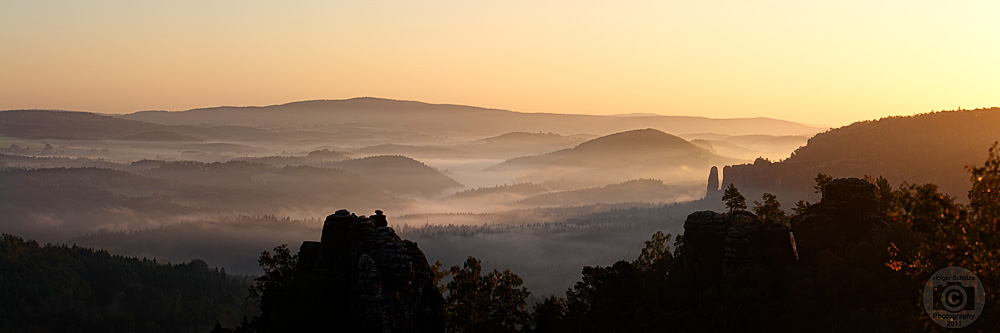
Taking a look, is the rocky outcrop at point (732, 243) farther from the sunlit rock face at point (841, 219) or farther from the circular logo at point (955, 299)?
the circular logo at point (955, 299)

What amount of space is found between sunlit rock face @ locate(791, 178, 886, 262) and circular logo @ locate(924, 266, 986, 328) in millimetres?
26588

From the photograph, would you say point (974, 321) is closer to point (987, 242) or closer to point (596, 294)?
point (987, 242)

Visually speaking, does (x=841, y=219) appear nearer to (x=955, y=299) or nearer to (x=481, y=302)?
(x=955, y=299)

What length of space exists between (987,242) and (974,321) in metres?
7.96

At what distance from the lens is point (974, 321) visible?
122 ft

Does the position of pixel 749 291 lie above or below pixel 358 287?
below

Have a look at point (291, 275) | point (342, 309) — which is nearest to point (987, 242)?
point (342, 309)

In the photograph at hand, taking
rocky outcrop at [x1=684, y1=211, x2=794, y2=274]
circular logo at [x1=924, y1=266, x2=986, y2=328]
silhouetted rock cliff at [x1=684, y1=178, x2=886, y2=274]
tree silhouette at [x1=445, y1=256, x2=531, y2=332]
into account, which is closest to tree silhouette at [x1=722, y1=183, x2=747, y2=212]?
silhouetted rock cliff at [x1=684, y1=178, x2=886, y2=274]

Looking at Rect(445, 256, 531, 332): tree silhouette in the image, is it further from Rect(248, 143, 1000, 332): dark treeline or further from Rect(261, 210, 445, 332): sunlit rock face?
Rect(261, 210, 445, 332): sunlit rock face

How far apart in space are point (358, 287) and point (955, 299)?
32.2 meters

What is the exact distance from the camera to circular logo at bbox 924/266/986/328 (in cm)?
3806

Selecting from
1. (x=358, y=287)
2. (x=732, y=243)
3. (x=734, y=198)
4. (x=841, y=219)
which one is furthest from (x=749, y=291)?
(x=358, y=287)

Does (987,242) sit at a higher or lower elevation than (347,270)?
higher

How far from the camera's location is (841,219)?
6850 centimetres
